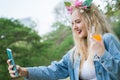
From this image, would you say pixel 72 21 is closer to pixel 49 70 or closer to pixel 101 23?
pixel 101 23

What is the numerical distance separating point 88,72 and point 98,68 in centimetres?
10

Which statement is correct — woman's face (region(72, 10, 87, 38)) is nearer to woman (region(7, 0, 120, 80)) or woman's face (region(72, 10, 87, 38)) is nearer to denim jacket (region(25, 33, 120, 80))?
woman (region(7, 0, 120, 80))

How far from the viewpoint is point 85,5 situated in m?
3.00

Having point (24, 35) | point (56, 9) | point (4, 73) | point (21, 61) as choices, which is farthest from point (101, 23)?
point (56, 9)

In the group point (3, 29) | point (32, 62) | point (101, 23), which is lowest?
point (32, 62)

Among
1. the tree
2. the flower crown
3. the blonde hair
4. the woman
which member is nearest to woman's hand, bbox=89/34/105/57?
the woman

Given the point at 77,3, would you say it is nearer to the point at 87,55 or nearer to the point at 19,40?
the point at 87,55

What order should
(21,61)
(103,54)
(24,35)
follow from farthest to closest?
(24,35) < (21,61) < (103,54)

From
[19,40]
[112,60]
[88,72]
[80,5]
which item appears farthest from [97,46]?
[19,40]

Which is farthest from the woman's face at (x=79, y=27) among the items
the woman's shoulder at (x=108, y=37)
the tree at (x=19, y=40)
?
the tree at (x=19, y=40)

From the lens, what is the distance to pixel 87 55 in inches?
114

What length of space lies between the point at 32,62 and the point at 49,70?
8.24m

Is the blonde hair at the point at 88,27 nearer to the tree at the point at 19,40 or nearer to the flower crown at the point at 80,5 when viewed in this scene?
the flower crown at the point at 80,5

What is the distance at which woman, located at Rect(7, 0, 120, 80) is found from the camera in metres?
2.68
